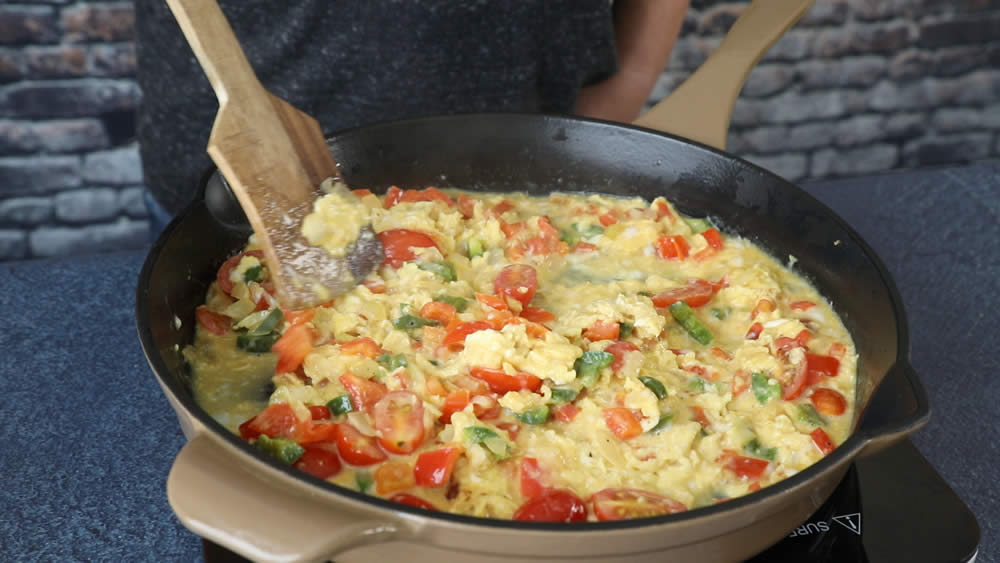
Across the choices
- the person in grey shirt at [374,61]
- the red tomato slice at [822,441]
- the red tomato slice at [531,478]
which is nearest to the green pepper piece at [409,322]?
the red tomato slice at [531,478]

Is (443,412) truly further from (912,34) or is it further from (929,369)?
(912,34)

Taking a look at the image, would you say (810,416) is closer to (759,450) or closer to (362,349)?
(759,450)

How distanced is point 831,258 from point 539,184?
2.58ft

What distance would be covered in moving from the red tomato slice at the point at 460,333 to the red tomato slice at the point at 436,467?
1.17 ft

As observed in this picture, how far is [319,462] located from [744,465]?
748 mm

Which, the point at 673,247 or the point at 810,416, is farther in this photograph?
the point at 673,247

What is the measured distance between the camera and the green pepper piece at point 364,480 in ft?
5.30

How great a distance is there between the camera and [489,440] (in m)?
1.66

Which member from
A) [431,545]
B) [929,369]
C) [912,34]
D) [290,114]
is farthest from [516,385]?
[912,34]

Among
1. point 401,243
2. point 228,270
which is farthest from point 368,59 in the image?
point 228,270

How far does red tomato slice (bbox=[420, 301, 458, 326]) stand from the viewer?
2.02 meters

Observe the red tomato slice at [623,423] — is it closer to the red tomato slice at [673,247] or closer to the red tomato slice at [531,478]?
the red tomato slice at [531,478]

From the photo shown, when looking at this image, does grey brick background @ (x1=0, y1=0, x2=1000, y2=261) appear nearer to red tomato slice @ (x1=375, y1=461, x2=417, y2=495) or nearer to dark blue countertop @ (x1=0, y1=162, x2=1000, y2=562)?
dark blue countertop @ (x1=0, y1=162, x2=1000, y2=562)

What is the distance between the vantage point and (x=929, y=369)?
230 centimetres
